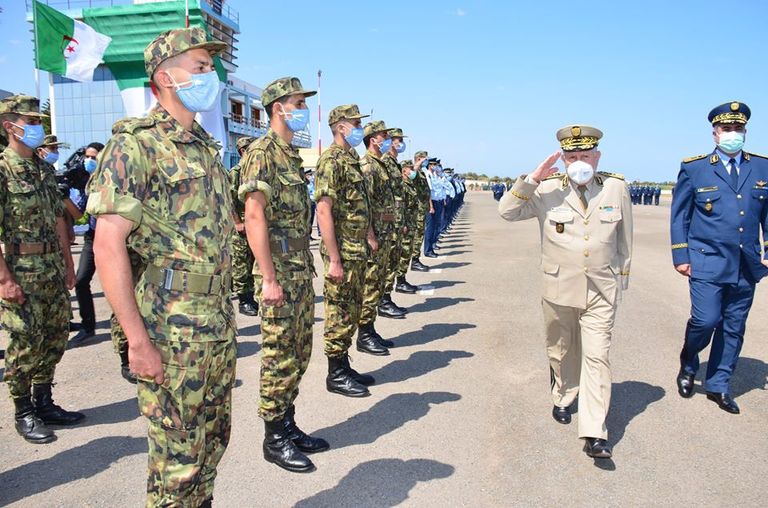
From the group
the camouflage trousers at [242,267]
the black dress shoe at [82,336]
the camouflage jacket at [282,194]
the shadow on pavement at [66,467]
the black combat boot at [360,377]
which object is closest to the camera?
the shadow on pavement at [66,467]

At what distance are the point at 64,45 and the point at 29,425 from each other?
1372 cm

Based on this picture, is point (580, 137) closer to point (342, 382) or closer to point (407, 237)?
point (342, 382)

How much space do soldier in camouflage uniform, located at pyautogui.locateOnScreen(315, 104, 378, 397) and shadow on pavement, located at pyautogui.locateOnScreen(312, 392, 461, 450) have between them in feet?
0.96

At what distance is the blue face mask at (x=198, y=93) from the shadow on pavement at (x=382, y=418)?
7.58ft

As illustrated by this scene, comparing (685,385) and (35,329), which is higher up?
(35,329)

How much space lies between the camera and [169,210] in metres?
2.07

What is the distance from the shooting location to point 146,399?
2.09 meters

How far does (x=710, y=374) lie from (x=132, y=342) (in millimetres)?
4372

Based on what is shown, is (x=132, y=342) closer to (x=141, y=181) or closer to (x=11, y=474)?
(x=141, y=181)

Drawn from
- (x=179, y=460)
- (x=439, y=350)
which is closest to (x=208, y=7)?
(x=439, y=350)

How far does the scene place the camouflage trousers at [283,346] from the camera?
325 centimetres

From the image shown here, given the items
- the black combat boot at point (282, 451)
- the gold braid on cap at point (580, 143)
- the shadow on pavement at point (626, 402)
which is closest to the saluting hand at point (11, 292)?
the black combat boot at point (282, 451)

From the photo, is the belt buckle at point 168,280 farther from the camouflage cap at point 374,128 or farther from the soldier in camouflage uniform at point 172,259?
the camouflage cap at point 374,128

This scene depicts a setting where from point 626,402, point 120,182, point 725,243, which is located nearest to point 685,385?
point 626,402
